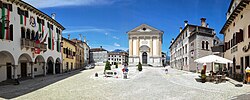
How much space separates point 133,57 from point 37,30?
5479cm

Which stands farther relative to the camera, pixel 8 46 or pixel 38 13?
pixel 38 13

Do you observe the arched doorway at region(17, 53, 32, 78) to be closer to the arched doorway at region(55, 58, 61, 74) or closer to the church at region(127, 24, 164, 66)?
the arched doorway at region(55, 58, 61, 74)

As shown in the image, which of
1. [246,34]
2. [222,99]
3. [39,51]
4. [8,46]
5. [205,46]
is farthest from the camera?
[205,46]

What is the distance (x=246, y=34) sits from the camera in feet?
58.2

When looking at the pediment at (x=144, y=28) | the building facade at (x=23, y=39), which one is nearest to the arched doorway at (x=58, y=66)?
the building facade at (x=23, y=39)

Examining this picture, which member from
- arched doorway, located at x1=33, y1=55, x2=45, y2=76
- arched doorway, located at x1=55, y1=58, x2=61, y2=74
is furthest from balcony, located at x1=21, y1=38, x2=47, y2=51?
arched doorway, located at x1=55, y1=58, x2=61, y2=74

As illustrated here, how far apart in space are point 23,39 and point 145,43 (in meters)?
60.7

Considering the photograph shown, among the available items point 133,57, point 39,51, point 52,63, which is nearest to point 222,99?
point 39,51

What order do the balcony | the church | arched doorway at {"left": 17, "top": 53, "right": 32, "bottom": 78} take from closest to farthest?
the balcony < arched doorway at {"left": 17, "top": 53, "right": 32, "bottom": 78} < the church

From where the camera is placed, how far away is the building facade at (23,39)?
753 inches

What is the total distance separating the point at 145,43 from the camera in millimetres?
79500

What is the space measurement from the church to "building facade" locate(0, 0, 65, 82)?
4894 centimetres

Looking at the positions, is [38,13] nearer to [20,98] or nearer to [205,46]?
[20,98]

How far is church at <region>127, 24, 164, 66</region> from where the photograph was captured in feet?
259
